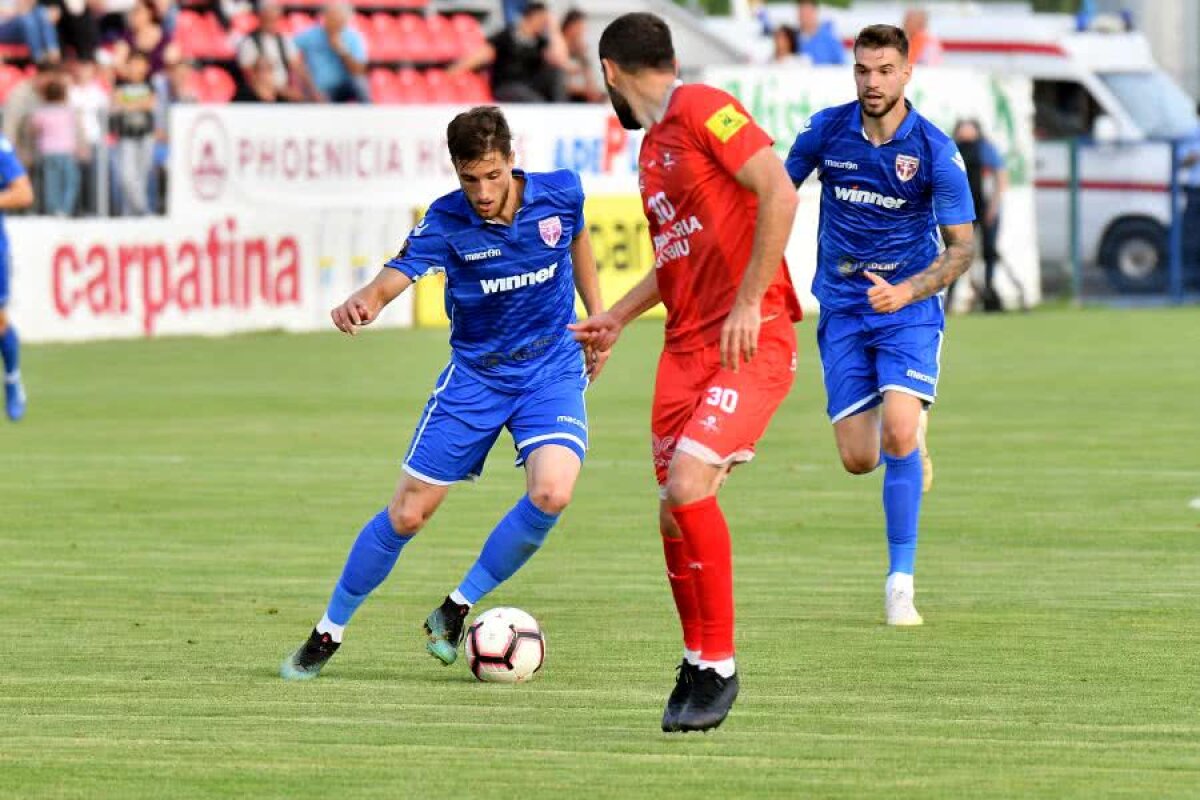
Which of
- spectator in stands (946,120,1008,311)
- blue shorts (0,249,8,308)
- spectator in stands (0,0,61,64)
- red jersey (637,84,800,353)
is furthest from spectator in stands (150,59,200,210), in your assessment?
red jersey (637,84,800,353)

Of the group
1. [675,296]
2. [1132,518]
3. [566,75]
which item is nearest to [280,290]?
[566,75]

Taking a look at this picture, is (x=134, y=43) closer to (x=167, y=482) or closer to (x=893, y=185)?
(x=167, y=482)

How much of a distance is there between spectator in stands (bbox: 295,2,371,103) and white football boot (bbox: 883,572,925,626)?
18.9 metres

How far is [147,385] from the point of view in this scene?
20.5 meters

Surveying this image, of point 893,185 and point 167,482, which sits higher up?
point 893,185

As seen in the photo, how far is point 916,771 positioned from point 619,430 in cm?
1072

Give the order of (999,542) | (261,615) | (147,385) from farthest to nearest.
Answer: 1. (147,385)
2. (999,542)
3. (261,615)

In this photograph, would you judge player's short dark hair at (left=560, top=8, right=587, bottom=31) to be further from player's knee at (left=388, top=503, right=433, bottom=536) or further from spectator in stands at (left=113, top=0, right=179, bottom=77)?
player's knee at (left=388, top=503, right=433, bottom=536)

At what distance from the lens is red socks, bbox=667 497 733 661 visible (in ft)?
24.0

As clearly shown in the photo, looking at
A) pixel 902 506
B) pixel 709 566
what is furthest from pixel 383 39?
pixel 709 566

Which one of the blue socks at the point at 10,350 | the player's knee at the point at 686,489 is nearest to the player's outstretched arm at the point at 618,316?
the player's knee at the point at 686,489

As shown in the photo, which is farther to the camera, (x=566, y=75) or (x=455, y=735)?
(x=566, y=75)

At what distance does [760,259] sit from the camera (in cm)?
711

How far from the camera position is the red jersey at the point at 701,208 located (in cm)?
729
